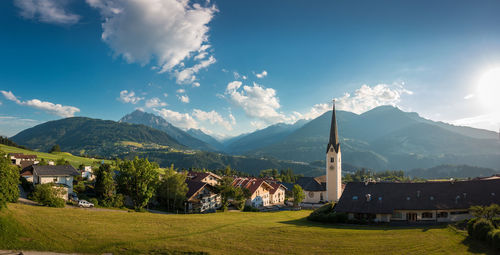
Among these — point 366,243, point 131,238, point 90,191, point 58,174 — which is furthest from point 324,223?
point 58,174

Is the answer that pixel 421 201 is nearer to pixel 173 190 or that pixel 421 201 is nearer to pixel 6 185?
pixel 173 190

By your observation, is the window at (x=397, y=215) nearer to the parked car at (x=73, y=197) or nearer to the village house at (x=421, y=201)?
the village house at (x=421, y=201)

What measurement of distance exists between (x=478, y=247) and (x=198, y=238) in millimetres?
28622

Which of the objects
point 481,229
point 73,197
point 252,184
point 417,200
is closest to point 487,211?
point 481,229

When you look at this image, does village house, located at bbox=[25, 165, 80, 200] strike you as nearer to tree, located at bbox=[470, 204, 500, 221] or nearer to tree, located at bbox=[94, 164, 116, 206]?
tree, located at bbox=[94, 164, 116, 206]

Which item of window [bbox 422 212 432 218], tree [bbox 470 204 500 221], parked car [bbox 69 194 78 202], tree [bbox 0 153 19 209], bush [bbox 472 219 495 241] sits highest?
tree [bbox 0 153 19 209]

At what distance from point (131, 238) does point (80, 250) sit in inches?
180

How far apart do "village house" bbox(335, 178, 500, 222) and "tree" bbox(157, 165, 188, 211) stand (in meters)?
30.8

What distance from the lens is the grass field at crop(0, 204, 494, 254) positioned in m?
25.8

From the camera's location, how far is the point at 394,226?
38312mm

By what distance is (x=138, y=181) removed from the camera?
52.3 meters

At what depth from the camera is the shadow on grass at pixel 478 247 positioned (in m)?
26.1

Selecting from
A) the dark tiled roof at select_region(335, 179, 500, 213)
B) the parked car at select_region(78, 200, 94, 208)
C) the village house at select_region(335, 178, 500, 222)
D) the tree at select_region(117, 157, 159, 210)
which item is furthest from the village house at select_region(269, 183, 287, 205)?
the parked car at select_region(78, 200, 94, 208)

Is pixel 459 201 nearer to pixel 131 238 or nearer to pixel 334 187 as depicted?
pixel 334 187
